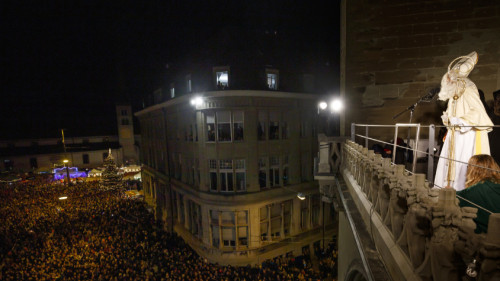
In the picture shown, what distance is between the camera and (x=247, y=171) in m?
15.4

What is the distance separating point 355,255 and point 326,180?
156 inches

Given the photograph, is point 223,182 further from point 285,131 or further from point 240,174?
point 285,131

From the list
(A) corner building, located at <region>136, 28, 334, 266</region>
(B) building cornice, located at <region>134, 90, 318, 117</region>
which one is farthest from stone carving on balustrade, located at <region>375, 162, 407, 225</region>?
(A) corner building, located at <region>136, 28, 334, 266</region>

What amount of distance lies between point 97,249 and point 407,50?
20314 mm

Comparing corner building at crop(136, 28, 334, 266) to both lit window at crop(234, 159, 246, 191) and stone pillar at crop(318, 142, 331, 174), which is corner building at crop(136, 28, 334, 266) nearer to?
lit window at crop(234, 159, 246, 191)

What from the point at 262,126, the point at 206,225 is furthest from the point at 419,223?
the point at 206,225

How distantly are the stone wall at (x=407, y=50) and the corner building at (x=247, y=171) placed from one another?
6805mm

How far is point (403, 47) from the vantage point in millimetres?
8578

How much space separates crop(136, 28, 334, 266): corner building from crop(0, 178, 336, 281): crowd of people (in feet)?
4.93

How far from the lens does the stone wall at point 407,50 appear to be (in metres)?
7.96

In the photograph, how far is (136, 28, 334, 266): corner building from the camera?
15094 millimetres

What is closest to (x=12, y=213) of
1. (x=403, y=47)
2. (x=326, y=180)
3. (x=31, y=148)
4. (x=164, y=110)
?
(x=164, y=110)

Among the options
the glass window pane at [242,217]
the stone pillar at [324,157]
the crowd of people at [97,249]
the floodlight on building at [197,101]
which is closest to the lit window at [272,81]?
the floodlight on building at [197,101]

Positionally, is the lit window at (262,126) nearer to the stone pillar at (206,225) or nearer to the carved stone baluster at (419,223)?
the stone pillar at (206,225)
